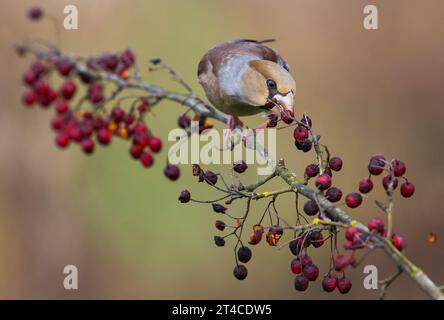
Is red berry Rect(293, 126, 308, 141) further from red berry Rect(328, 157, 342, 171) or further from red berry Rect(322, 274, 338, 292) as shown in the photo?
red berry Rect(322, 274, 338, 292)

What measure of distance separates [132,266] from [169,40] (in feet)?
6.19

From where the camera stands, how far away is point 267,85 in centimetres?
347

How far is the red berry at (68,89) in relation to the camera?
2047 mm

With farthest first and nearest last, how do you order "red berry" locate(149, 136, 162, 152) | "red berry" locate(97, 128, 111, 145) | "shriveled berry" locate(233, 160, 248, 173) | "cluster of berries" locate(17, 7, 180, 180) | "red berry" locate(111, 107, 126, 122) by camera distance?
1. "shriveled berry" locate(233, 160, 248, 173)
2. "red berry" locate(149, 136, 162, 152)
3. "red berry" locate(111, 107, 126, 122)
4. "red berry" locate(97, 128, 111, 145)
5. "cluster of berries" locate(17, 7, 180, 180)

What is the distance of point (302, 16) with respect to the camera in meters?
6.22

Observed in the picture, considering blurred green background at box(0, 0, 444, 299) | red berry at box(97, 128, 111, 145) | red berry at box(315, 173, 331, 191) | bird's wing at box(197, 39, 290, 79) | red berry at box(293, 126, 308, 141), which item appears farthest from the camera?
blurred green background at box(0, 0, 444, 299)

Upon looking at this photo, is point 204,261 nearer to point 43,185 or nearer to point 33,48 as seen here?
point 43,185

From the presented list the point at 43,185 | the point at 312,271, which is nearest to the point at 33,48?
the point at 312,271

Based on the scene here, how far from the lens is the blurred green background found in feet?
18.8

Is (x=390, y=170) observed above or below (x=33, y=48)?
below

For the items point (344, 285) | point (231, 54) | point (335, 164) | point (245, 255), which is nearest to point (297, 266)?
point (344, 285)

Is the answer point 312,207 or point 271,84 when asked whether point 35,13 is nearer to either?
point 312,207

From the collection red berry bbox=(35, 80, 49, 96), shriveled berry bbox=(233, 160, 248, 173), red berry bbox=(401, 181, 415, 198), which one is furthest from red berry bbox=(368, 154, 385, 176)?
red berry bbox=(35, 80, 49, 96)

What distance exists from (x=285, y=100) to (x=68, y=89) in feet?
4.84
